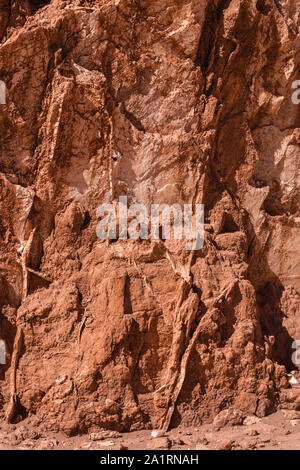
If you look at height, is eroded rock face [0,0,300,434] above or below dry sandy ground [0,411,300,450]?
above

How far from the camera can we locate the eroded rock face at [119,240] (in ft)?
14.9

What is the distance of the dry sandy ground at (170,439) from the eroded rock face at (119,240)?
11 centimetres

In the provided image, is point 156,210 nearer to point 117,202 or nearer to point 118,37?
point 117,202

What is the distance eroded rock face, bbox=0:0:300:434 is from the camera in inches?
179

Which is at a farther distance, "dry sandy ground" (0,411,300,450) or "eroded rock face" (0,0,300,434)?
"eroded rock face" (0,0,300,434)

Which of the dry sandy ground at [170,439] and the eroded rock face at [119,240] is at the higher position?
the eroded rock face at [119,240]

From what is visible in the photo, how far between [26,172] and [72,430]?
2140 mm

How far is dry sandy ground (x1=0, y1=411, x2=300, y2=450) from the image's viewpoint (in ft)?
13.6

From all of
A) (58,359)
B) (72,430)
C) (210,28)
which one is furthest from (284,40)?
(72,430)

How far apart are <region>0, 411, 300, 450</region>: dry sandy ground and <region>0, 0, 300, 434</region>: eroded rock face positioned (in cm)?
11

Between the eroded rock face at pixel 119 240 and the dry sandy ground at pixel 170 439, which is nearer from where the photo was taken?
the dry sandy ground at pixel 170 439

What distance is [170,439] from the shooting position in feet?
14.0

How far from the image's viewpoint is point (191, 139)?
5.03m

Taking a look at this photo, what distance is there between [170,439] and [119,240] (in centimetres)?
165
